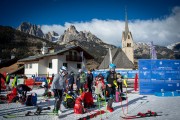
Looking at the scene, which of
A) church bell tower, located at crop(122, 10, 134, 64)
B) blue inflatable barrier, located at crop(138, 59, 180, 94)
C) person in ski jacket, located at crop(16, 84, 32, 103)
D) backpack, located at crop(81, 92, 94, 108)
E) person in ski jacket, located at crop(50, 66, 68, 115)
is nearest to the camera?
person in ski jacket, located at crop(50, 66, 68, 115)

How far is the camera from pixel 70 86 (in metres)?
14.7

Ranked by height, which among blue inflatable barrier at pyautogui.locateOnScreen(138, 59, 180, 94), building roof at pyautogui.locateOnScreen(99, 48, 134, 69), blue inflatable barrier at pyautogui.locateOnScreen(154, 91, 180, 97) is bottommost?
blue inflatable barrier at pyautogui.locateOnScreen(154, 91, 180, 97)

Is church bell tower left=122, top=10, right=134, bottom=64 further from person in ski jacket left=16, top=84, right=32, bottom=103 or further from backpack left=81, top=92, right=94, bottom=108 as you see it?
backpack left=81, top=92, right=94, bottom=108

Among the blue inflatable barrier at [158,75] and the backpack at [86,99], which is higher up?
the blue inflatable barrier at [158,75]

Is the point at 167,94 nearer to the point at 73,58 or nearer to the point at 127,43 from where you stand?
the point at 73,58

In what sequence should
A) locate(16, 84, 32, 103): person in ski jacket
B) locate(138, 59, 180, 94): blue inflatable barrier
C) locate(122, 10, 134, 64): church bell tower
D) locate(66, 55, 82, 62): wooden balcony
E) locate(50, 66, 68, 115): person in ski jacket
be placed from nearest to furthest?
locate(50, 66, 68, 115): person in ski jacket
locate(16, 84, 32, 103): person in ski jacket
locate(138, 59, 180, 94): blue inflatable barrier
locate(66, 55, 82, 62): wooden balcony
locate(122, 10, 134, 64): church bell tower

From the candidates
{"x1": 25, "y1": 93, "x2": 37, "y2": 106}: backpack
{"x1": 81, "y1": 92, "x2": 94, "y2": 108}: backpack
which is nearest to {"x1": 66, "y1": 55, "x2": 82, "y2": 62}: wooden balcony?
{"x1": 25, "y1": 93, "x2": 37, "y2": 106}: backpack

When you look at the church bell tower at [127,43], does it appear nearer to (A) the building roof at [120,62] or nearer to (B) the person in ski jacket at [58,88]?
(A) the building roof at [120,62]

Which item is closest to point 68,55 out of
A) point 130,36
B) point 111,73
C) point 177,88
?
point 177,88

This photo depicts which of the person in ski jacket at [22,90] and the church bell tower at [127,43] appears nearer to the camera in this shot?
the person in ski jacket at [22,90]

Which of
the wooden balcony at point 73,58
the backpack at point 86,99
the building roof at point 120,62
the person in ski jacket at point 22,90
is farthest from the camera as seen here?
the building roof at point 120,62

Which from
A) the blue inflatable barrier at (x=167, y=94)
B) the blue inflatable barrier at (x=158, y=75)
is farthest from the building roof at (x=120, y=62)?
the blue inflatable barrier at (x=167, y=94)

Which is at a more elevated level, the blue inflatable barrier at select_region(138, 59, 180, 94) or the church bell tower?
the church bell tower

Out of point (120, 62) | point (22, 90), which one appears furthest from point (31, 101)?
point (120, 62)
